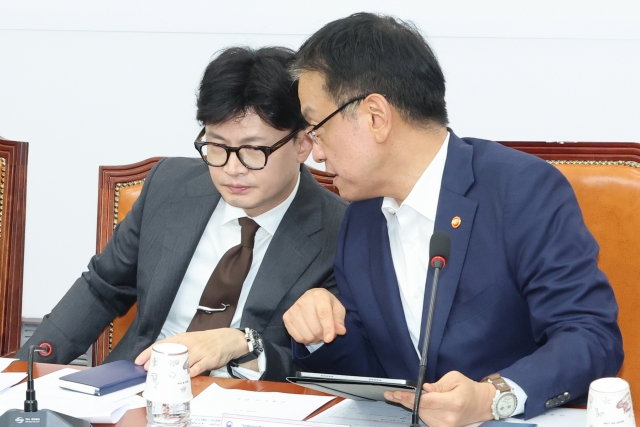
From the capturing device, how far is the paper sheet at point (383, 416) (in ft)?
4.96

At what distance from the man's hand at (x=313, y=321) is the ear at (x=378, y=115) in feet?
1.22

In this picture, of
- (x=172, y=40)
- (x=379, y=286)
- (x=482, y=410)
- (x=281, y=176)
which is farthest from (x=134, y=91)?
(x=482, y=410)

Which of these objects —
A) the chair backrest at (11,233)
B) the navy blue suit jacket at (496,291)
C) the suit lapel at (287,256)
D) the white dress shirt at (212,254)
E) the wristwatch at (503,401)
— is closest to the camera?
the wristwatch at (503,401)

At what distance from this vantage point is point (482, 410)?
1478 millimetres

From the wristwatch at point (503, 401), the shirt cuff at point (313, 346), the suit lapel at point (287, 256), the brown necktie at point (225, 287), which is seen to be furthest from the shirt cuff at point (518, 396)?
the brown necktie at point (225, 287)

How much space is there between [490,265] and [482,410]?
1.37 feet

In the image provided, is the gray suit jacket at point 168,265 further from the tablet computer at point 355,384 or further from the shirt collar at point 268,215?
the tablet computer at point 355,384

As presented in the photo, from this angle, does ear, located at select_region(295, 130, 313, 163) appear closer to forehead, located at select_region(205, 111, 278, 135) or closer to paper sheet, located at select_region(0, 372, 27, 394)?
forehead, located at select_region(205, 111, 278, 135)

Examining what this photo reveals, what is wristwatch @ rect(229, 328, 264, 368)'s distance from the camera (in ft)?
6.61

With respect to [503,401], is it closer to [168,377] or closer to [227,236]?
[168,377]

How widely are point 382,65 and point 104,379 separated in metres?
0.86

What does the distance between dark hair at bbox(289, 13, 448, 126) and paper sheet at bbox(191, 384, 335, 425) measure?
2.13 ft

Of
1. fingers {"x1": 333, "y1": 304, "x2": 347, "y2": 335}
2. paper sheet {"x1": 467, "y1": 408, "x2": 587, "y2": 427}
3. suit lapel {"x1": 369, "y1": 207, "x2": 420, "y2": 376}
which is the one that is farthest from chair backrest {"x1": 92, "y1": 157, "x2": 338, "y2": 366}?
paper sheet {"x1": 467, "y1": 408, "x2": 587, "y2": 427}

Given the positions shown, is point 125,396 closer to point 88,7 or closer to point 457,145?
point 457,145
